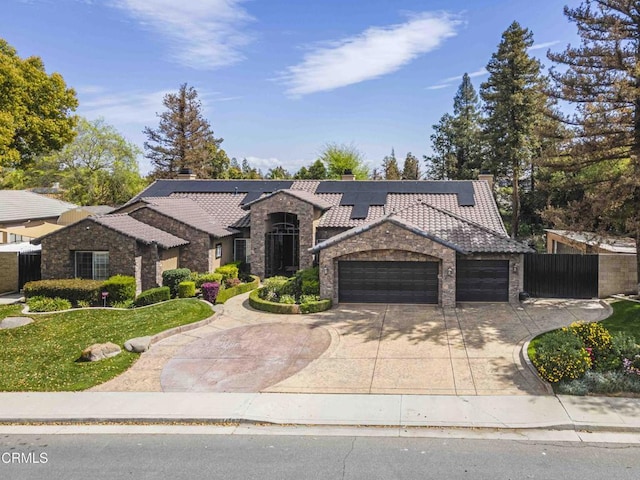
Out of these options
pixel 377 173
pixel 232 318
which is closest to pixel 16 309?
pixel 232 318

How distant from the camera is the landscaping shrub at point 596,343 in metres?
12.5

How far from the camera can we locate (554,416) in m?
10.3

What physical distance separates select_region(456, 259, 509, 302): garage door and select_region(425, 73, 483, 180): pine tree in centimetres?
3388

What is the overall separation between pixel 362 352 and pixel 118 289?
1208 centimetres

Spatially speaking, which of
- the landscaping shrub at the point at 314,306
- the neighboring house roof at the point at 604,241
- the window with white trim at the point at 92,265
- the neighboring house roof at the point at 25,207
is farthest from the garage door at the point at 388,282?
the neighboring house roof at the point at 25,207

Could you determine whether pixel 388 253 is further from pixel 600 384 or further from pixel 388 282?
pixel 600 384

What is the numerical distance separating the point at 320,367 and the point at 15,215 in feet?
110

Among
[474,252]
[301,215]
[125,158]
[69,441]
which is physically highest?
[125,158]

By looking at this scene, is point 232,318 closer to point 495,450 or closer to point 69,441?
point 69,441

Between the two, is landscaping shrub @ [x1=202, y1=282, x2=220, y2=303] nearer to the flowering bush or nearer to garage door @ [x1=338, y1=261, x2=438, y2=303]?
garage door @ [x1=338, y1=261, x2=438, y2=303]

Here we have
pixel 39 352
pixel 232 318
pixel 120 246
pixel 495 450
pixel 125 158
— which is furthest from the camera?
pixel 125 158

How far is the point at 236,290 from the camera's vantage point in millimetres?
23641

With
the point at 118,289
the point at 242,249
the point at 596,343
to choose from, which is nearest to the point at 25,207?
the point at 242,249

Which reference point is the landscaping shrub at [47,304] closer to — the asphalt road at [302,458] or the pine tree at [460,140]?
the asphalt road at [302,458]
